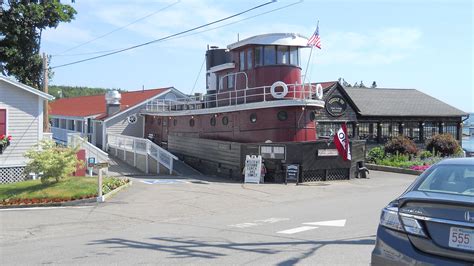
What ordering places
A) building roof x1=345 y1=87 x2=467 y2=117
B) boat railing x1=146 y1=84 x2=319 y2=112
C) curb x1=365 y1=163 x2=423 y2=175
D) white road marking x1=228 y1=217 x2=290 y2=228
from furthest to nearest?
building roof x1=345 y1=87 x2=467 y2=117, curb x1=365 y1=163 x2=423 y2=175, boat railing x1=146 y1=84 x2=319 y2=112, white road marking x1=228 y1=217 x2=290 y2=228

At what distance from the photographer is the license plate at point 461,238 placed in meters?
4.27

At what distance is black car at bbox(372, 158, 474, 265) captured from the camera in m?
4.33

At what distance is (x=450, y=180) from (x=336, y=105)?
→ 104ft

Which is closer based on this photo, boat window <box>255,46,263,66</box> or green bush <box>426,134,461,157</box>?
boat window <box>255,46,263,66</box>

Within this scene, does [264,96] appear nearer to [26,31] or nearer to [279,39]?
[279,39]

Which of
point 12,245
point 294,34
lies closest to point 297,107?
point 294,34

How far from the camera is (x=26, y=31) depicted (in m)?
30.2

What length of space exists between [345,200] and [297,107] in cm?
841

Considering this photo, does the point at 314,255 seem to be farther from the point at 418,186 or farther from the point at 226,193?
the point at 226,193

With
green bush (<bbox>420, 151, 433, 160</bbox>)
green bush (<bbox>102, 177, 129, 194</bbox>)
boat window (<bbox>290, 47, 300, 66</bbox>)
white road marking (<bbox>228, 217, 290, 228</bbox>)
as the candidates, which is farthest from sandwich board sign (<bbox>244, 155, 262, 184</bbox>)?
green bush (<bbox>420, 151, 433, 160</bbox>)

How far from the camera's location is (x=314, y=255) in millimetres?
7449

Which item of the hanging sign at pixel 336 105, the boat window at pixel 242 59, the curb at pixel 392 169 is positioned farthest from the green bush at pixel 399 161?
the boat window at pixel 242 59

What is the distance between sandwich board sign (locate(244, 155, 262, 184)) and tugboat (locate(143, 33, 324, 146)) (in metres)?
2.10

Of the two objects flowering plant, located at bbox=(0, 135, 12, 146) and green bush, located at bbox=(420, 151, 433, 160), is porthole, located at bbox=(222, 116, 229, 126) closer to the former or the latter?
flowering plant, located at bbox=(0, 135, 12, 146)
